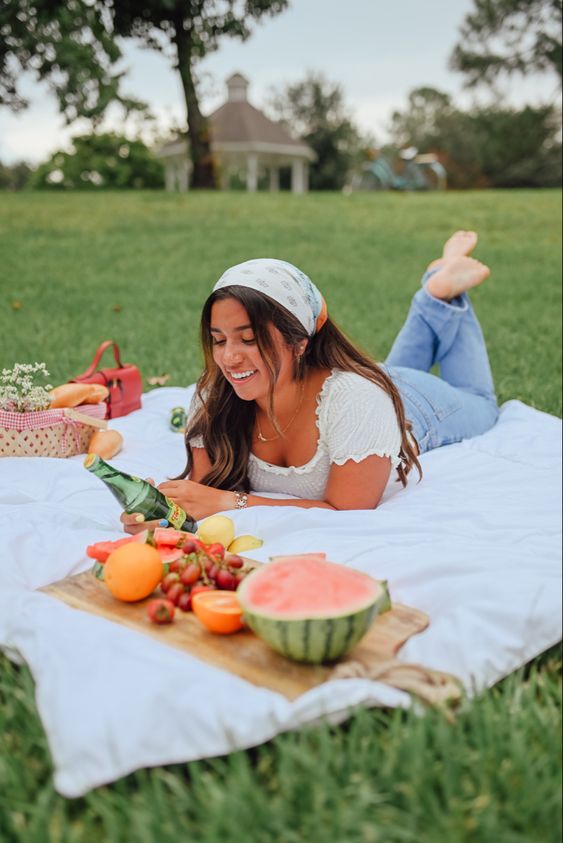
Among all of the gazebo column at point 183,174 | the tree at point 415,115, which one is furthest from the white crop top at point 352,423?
the tree at point 415,115

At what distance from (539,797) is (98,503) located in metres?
2.16

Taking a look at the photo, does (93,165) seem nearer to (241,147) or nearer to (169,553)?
(241,147)

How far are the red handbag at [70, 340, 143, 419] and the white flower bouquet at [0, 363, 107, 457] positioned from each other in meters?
0.58

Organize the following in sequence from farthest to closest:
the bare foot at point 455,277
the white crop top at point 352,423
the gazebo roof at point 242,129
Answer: the gazebo roof at point 242,129 < the bare foot at point 455,277 < the white crop top at point 352,423

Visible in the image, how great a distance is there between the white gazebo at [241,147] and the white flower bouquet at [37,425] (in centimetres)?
3097

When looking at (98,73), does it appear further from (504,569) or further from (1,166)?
(1,166)

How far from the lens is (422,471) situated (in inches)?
146

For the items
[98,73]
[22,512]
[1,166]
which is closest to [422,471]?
[22,512]

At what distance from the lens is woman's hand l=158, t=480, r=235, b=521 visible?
3.30 meters

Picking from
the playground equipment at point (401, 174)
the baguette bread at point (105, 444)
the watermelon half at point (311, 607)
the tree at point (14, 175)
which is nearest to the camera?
the watermelon half at point (311, 607)

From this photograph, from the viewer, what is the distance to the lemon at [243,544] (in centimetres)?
292

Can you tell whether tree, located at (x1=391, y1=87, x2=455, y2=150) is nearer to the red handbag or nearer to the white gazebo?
the white gazebo

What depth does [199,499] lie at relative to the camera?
10.9ft

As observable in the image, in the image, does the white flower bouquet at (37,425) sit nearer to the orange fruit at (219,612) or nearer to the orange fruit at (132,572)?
the orange fruit at (132,572)
